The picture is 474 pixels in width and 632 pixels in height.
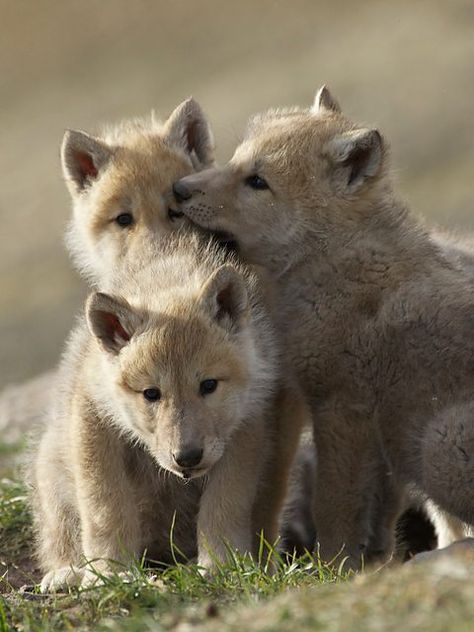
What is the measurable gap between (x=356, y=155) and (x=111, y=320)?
5.99ft

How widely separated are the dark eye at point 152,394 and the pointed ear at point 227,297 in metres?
0.48

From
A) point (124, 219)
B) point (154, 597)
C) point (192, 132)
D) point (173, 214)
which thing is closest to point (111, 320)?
point (173, 214)

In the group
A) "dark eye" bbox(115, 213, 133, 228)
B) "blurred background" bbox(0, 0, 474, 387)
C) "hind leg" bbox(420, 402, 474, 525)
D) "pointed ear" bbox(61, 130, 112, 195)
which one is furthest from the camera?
"blurred background" bbox(0, 0, 474, 387)

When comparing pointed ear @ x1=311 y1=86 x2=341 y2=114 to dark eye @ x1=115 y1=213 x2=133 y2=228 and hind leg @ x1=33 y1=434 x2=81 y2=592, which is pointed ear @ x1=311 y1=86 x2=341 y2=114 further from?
hind leg @ x1=33 y1=434 x2=81 y2=592

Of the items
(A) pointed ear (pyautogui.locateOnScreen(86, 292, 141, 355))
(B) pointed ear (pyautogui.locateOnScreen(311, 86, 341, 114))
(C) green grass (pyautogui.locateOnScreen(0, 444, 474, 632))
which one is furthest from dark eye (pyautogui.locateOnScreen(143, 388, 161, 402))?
(B) pointed ear (pyautogui.locateOnScreen(311, 86, 341, 114))

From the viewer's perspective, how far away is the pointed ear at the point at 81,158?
316 inches

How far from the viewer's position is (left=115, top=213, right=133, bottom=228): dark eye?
7.70 meters

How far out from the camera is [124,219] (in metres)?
7.72

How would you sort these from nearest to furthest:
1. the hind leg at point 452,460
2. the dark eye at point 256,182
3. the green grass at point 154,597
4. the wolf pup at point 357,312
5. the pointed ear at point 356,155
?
the green grass at point 154,597
the hind leg at point 452,460
the wolf pup at point 357,312
the pointed ear at point 356,155
the dark eye at point 256,182

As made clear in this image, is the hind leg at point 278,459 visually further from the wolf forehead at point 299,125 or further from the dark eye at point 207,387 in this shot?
the wolf forehead at point 299,125

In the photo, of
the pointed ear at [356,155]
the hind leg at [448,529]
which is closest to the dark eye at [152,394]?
the pointed ear at [356,155]

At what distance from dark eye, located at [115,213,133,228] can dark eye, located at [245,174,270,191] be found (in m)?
0.71

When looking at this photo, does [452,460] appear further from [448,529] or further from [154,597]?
[154,597]

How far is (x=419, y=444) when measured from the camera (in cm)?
679
